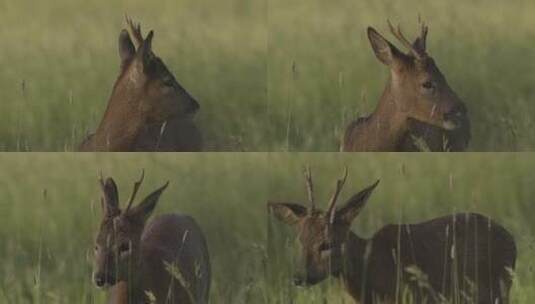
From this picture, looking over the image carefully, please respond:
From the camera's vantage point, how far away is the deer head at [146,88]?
1033cm

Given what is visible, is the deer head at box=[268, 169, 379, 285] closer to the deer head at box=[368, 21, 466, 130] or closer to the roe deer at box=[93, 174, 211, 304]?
the roe deer at box=[93, 174, 211, 304]

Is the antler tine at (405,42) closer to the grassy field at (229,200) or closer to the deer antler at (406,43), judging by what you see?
the deer antler at (406,43)

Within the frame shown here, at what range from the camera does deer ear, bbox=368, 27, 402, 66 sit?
10.2 metres

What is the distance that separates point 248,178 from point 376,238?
798 mm

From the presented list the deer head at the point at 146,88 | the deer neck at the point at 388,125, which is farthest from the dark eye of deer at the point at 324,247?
the deer head at the point at 146,88

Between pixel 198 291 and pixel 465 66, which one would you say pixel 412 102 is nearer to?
pixel 465 66

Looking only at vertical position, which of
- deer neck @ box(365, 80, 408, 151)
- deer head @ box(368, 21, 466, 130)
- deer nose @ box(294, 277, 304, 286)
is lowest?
deer nose @ box(294, 277, 304, 286)

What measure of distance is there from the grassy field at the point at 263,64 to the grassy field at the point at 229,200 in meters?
0.14

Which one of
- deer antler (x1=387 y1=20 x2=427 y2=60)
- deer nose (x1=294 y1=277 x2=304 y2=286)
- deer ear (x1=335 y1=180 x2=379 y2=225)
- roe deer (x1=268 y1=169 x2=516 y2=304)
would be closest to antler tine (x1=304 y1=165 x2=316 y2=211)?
roe deer (x1=268 y1=169 x2=516 y2=304)

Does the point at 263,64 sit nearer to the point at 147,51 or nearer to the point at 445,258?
the point at 147,51

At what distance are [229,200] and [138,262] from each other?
3.09 feet

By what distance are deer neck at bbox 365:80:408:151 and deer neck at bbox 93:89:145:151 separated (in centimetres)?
134

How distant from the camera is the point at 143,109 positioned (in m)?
10.4

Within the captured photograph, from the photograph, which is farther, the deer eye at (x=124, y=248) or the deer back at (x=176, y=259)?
the deer back at (x=176, y=259)
